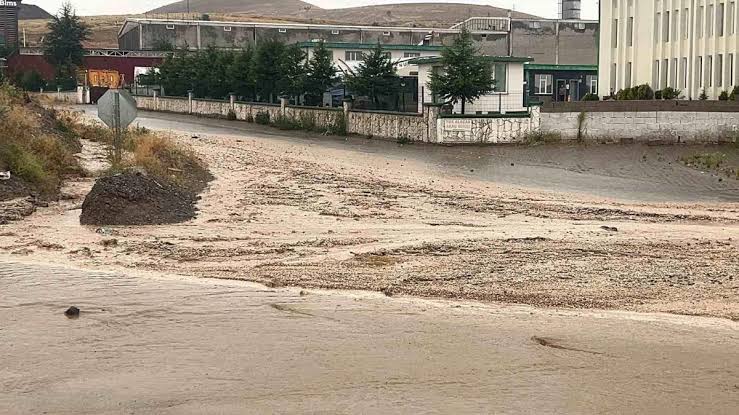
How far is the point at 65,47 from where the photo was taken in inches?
3691

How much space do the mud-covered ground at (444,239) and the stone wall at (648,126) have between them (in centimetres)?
1249

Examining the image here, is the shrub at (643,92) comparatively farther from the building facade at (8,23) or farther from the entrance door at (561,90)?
the building facade at (8,23)

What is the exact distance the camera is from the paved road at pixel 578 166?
28516 millimetres

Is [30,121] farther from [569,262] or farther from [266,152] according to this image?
[569,262]

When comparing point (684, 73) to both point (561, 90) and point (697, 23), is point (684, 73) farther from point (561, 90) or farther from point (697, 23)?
point (561, 90)

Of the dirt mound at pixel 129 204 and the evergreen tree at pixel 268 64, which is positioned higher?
the evergreen tree at pixel 268 64

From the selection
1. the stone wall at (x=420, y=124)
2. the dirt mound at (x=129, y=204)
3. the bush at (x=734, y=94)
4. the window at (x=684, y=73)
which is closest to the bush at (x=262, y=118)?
the stone wall at (x=420, y=124)

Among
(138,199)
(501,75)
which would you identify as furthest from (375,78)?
(138,199)

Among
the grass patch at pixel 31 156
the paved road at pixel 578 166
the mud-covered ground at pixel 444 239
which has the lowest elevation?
the mud-covered ground at pixel 444 239

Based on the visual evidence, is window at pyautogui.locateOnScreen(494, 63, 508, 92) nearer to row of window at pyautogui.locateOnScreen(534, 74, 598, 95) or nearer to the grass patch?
row of window at pyautogui.locateOnScreen(534, 74, 598, 95)

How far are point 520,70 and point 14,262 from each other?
1545 inches

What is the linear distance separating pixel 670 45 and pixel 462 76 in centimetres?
1295

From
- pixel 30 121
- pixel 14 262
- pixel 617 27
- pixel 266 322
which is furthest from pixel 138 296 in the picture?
pixel 617 27

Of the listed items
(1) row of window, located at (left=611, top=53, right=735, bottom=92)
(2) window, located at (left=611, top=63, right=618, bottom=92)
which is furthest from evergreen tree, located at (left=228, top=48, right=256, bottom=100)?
(1) row of window, located at (left=611, top=53, right=735, bottom=92)
